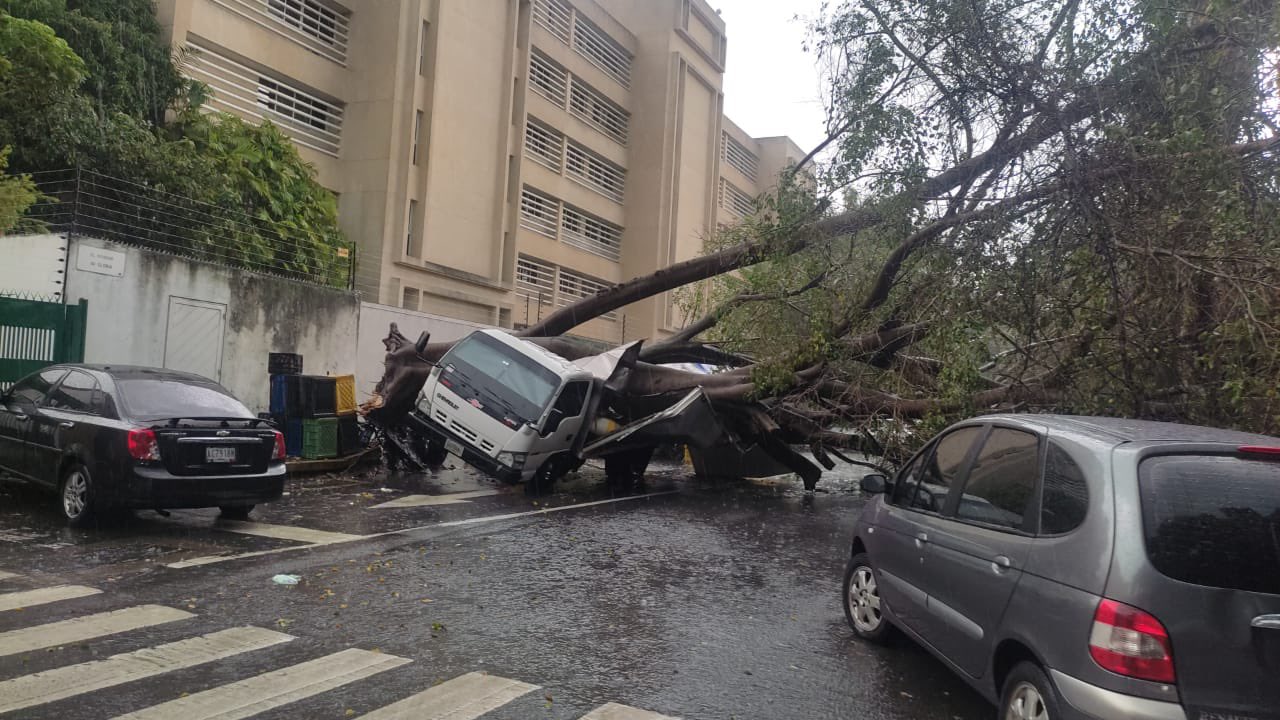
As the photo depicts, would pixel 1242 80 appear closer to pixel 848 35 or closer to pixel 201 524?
pixel 848 35

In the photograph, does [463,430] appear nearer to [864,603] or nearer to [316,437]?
[316,437]

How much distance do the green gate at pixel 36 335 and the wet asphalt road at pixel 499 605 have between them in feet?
12.5

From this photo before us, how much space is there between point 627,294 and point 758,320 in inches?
128

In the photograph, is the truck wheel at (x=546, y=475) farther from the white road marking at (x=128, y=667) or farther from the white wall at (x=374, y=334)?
the white road marking at (x=128, y=667)

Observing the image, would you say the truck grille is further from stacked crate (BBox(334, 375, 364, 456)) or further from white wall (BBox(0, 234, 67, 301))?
white wall (BBox(0, 234, 67, 301))

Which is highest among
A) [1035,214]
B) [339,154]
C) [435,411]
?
[339,154]

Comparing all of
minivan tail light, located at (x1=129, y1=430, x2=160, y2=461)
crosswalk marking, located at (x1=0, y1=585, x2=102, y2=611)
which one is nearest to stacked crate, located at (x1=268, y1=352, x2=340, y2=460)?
minivan tail light, located at (x1=129, y1=430, x2=160, y2=461)

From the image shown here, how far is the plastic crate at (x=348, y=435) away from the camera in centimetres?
1538

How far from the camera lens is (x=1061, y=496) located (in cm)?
395

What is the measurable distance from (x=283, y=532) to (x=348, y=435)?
6.37 meters

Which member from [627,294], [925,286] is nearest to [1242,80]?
[925,286]

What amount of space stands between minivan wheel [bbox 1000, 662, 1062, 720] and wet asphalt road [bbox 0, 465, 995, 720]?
89cm

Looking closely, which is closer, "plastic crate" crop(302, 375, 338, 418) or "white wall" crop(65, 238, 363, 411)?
"plastic crate" crop(302, 375, 338, 418)

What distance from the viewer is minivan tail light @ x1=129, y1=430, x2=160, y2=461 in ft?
27.7
